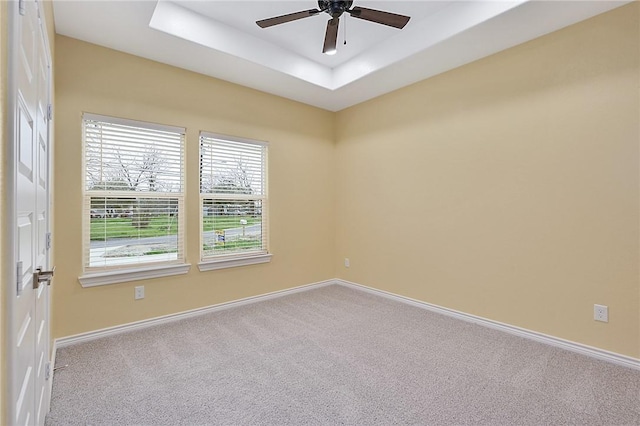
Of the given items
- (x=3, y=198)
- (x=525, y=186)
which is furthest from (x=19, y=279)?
(x=525, y=186)

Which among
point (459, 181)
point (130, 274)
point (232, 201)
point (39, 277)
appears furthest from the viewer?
point (232, 201)

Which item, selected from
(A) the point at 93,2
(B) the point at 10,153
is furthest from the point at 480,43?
(B) the point at 10,153

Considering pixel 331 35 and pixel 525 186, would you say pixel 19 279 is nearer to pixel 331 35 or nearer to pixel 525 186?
pixel 331 35

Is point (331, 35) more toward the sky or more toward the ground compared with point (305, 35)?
more toward the ground

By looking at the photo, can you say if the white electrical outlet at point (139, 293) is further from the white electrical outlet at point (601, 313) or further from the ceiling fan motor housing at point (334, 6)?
the white electrical outlet at point (601, 313)

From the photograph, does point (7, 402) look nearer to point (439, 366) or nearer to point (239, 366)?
point (239, 366)

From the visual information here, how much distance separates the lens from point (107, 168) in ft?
9.71

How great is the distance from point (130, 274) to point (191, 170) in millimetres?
1195

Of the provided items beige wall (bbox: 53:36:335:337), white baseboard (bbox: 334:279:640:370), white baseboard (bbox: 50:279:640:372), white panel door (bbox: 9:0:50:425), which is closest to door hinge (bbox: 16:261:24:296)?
white panel door (bbox: 9:0:50:425)

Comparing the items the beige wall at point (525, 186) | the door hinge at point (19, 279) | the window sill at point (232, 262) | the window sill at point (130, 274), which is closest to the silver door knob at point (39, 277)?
the door hinge at point (19, 279)

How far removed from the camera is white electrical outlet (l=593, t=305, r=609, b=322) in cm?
250

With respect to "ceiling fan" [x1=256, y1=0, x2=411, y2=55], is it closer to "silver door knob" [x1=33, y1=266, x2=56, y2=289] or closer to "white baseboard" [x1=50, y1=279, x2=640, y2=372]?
"silver door knob" [x1=33, y1=266, x2=56, y2=289]

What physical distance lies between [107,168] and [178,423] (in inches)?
90.6

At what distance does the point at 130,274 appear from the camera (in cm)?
304
